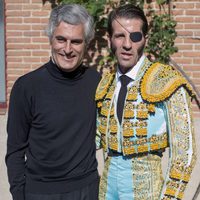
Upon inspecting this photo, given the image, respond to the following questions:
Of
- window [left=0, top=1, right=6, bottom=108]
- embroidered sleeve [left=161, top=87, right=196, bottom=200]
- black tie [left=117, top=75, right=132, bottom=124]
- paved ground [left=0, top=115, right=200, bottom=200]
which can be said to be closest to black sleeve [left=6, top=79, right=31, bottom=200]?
black tie [left=117, top=75, right=132, bottom=124]

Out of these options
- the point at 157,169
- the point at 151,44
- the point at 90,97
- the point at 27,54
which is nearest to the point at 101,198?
the point at 157,169

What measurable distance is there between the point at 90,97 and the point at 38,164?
0.43 metres

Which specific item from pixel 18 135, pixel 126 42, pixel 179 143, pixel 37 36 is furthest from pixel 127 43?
pixel 37 36

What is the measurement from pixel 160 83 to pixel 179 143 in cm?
29

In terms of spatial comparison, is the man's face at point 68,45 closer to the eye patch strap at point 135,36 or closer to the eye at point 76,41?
the eye at point 76,41

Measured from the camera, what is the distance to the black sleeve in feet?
8.30

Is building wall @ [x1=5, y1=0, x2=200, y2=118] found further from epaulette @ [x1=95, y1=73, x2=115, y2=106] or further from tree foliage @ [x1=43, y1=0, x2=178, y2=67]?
epaulette @ [x1=95, y1=73, x2=115, y2=106]

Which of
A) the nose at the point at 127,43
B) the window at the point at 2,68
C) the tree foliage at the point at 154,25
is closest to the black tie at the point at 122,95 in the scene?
the nose at the point at 127,43

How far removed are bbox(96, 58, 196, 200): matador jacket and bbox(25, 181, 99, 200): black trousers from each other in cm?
28

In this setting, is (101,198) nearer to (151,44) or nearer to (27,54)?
(151,44)

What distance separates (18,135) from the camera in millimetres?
2598

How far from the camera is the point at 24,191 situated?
264 centimetres

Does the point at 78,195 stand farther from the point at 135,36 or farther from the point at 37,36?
the point at 37,36

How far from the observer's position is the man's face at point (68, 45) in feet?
8.16
